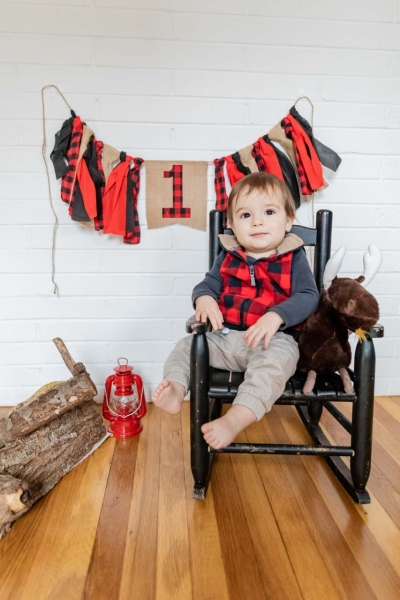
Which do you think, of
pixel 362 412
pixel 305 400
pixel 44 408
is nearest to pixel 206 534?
pixel 305 400

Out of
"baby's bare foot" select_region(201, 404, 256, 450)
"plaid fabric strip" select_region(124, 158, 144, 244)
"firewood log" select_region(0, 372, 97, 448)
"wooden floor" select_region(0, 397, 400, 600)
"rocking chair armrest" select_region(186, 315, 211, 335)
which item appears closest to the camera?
"wooden floor" select_region(0, 397, 400, 600)

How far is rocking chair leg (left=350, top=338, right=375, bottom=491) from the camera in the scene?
4.45ft

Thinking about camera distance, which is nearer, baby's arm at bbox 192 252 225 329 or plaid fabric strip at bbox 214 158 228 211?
baby's arm at bbox 192 252 225 329

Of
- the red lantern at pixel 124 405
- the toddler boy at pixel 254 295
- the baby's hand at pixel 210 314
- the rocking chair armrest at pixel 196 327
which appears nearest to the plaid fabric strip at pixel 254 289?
the toddler boy at pixel 254 295

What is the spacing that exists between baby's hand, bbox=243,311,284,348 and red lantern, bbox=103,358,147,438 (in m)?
0.73

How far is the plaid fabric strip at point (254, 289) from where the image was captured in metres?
1.58

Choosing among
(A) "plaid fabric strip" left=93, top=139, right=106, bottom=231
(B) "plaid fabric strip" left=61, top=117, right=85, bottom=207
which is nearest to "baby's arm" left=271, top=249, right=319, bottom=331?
(A) "plaid fabric strip" left=93, top=139, right=106, bottom=231

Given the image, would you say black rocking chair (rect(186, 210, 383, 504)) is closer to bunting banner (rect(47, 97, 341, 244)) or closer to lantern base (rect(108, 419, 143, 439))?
lantern base (rect(108, 419, 143, 439))

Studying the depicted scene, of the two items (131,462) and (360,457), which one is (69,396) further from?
(360,457)

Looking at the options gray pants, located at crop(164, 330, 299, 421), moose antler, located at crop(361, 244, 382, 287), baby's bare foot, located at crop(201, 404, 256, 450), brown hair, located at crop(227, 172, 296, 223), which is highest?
brown hair, located at crop(227, 172, 296, 223)

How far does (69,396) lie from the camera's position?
1698mm

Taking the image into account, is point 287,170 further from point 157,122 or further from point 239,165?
point 157,122

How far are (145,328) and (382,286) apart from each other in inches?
45.9

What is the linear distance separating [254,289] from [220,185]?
2.01ft
